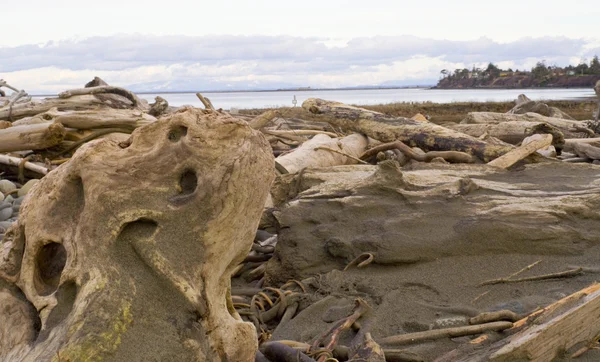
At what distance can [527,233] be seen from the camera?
4.73 m

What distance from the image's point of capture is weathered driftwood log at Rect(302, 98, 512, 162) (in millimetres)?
7711

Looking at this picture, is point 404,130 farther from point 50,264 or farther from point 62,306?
point 62,306

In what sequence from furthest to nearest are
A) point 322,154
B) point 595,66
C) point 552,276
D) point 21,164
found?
point 595,66 → point 21,164 → point 322,154 → point 552,276

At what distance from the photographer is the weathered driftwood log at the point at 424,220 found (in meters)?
4.74

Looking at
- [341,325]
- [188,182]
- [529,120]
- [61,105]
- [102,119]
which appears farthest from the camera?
[529,120]

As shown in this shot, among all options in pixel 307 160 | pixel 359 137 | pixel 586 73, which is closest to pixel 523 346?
pixel 307 160

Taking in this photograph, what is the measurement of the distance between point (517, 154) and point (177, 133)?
14.2 ft

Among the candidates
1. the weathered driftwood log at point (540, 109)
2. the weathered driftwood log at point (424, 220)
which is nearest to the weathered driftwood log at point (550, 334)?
the weathered driftwood log at point (424, 220)

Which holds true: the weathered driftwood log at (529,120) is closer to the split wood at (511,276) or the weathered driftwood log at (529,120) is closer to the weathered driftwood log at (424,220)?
the weathered driftwood log at (424,220)

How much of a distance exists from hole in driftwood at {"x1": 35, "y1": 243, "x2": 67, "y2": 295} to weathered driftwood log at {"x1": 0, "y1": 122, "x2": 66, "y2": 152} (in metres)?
6.90

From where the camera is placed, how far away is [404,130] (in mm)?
8398

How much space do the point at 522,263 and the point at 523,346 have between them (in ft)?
4.48

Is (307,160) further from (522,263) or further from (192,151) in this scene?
(192,151)

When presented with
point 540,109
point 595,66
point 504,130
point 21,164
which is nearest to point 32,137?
point 21,164
